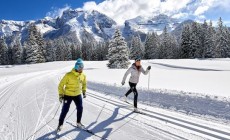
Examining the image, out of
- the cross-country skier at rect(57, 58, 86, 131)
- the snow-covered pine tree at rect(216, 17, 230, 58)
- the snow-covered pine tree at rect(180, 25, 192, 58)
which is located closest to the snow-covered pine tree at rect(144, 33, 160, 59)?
the snow-covered pine tree at rect(180, 25, 192, 58)

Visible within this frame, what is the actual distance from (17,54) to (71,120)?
86.5 metres

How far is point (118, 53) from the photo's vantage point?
47.6m

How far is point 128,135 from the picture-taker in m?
8.02

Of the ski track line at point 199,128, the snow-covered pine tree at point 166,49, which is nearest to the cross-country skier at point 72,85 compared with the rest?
the ski track line at point 199,128

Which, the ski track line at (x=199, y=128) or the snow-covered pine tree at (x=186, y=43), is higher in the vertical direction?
the snow-covered pine tree at (x=186, y=43)

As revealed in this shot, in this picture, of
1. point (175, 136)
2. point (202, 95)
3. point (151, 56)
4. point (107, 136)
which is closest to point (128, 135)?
point (107, 136)

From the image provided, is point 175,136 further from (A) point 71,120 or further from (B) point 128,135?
(A) point 71,120

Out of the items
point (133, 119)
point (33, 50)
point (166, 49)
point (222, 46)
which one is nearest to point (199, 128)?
point (133, 119)

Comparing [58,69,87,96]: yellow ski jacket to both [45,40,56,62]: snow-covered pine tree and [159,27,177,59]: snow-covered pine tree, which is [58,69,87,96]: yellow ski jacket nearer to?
[159,27,177,59]: snow-covered pine tree

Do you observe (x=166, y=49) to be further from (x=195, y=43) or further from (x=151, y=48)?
(x=195, y=43)

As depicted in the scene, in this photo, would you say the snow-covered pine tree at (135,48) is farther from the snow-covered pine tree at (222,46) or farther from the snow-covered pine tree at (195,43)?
the snow-covered pine tree at (222,46)

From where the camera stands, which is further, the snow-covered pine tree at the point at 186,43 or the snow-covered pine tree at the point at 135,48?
the snow-covered pine tree at the point at 135,48

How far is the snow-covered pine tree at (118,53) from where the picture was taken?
156 feet

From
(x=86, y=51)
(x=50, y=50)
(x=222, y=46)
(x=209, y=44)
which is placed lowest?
(x=86, y=51)
